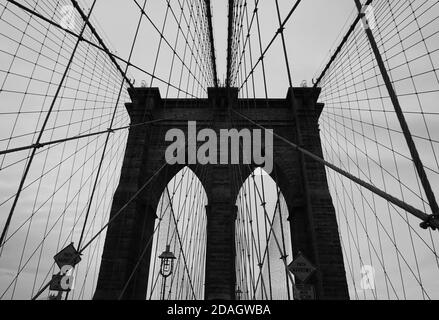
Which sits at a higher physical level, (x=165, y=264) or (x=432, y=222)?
(x=165, y=264)

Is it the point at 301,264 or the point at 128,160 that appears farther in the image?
the point at 128,160

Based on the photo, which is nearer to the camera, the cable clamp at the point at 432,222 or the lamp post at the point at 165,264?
the cable clamp at the point at 432,222

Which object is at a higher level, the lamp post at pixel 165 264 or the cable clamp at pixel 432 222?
the lamp post at pixel 165 264

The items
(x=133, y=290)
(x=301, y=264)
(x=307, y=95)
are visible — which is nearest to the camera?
(x=301, y=264)

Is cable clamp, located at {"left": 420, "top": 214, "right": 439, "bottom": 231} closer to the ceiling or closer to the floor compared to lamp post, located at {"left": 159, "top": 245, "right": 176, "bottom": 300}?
closer to the floor

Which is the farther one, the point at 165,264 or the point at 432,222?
the point at 165,264

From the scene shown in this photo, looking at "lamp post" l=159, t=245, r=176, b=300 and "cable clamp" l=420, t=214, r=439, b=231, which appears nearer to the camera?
"cable clamp" l=420, t=214, r=439, b=231

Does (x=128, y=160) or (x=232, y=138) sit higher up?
(x=232, y=138)

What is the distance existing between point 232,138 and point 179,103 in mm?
3802
